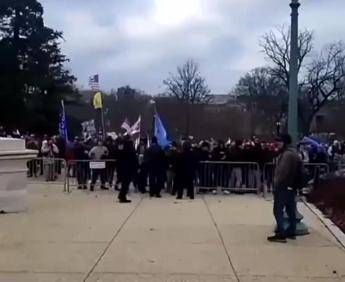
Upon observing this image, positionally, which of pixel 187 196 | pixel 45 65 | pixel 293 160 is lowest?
pixel 187 196

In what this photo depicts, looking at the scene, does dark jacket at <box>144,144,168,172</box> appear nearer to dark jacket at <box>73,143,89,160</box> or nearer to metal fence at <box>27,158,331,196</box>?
metal fence at <box>27,158,331,196</box>

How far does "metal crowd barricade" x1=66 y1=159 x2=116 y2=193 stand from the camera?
22328mm

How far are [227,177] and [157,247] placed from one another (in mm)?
10995

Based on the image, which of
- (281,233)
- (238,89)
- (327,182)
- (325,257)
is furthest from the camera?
(238,89)

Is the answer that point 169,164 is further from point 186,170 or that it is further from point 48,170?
point 48,170

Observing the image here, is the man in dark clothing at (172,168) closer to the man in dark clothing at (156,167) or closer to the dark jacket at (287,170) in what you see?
the man in dark clothing at (156,167)

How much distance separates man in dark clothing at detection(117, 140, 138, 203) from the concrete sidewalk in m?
1.65

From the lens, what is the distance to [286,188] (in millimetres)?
11805

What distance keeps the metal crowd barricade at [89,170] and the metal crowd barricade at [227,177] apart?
2977 mm

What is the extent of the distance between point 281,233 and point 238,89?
84518mm

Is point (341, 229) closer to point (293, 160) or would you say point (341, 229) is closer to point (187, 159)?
point (293, 160)

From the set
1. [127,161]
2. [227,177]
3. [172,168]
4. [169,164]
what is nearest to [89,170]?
[169,164]

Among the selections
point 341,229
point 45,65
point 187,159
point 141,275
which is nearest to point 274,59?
point 45,65

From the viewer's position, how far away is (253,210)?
655 inches
